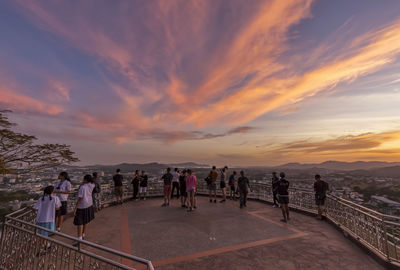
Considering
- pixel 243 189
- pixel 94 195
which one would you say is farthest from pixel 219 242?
pixel 94 195

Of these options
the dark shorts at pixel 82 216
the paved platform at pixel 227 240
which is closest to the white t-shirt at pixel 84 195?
the dark shorts at pixel 82 216

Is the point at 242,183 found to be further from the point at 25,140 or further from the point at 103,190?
the point at 25,140

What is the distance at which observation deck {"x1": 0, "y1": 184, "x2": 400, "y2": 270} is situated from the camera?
4.27 m

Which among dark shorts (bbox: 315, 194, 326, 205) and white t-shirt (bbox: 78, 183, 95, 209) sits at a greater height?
white t-shirt (bbox: 78, 183, 95, 209)

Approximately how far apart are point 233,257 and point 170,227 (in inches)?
123

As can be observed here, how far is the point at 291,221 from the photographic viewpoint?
7734 mm

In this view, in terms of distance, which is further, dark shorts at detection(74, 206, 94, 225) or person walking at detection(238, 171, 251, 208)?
person walking at detection(238, 171, 251, 208)

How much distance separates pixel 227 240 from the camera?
18.9 feet

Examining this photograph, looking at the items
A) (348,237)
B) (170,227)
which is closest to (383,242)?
(348,237)

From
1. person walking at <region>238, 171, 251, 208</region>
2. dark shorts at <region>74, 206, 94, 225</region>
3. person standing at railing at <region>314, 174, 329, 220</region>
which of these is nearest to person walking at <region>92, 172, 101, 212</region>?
dark shorts at <region>74, 206, 94, 225</region>

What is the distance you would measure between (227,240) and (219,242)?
0.31m

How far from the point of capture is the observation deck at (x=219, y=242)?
4266 millimetres

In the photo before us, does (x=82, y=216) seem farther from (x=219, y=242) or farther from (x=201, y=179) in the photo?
(x=201, y=179)

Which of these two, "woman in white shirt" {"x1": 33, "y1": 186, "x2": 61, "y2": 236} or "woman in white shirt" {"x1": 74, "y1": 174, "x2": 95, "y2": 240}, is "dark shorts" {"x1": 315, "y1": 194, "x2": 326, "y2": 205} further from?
"woman in white shirt" {"x1": 33, "y1": 186, "x2": 61, "y2": 236}
